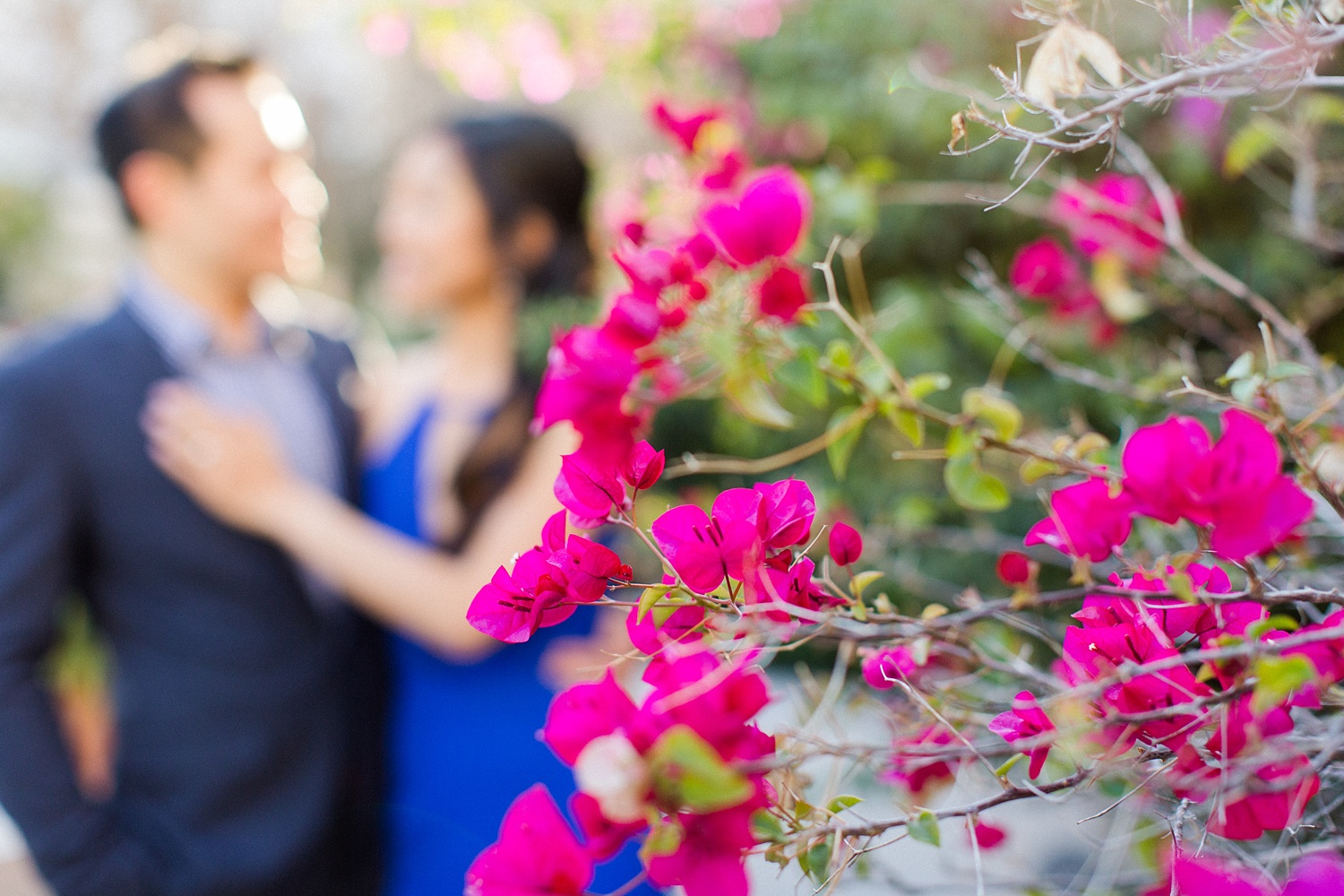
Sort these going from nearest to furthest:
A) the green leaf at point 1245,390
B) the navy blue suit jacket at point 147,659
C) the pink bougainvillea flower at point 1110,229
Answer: the green leaf at point 1245,390 < the pink bougainvillea flower at point 1110,229 < the navy blue suit jacket at point 147,659

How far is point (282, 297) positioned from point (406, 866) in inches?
72.4

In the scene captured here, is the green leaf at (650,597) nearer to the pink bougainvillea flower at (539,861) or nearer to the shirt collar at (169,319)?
the pink bougainvillea flower at (539,861)

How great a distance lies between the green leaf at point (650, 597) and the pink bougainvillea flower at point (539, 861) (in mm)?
93

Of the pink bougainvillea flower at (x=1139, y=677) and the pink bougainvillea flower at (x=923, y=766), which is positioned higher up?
the pink bougainvillea flower at (x=1139, y=677)

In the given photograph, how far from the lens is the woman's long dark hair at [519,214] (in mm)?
1507

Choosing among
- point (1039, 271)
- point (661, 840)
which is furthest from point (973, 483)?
point (1039, 271)

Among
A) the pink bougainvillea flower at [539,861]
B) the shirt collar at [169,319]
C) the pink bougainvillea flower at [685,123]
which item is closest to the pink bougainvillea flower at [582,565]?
Answer: the pink bougainvillea flower at [539,861]

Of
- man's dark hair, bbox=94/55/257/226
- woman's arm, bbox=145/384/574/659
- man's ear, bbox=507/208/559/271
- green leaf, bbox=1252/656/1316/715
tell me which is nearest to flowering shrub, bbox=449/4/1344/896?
green leaf, bbox=1252/656/1316/715

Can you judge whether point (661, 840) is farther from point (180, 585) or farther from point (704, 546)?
point (180, 585)

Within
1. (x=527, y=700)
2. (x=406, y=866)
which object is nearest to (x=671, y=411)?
(x=527, y=700)

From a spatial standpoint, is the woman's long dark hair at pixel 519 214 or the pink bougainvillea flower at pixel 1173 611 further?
the woman's long dark hair at pixel 519 214

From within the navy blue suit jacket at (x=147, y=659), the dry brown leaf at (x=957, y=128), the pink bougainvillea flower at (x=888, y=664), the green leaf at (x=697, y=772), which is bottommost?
the navy blue suit jacket at (x=147, y=659)

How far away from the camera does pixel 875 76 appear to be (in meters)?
1.74

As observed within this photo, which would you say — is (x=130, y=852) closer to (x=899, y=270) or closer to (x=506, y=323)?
(x=506, y=323)
